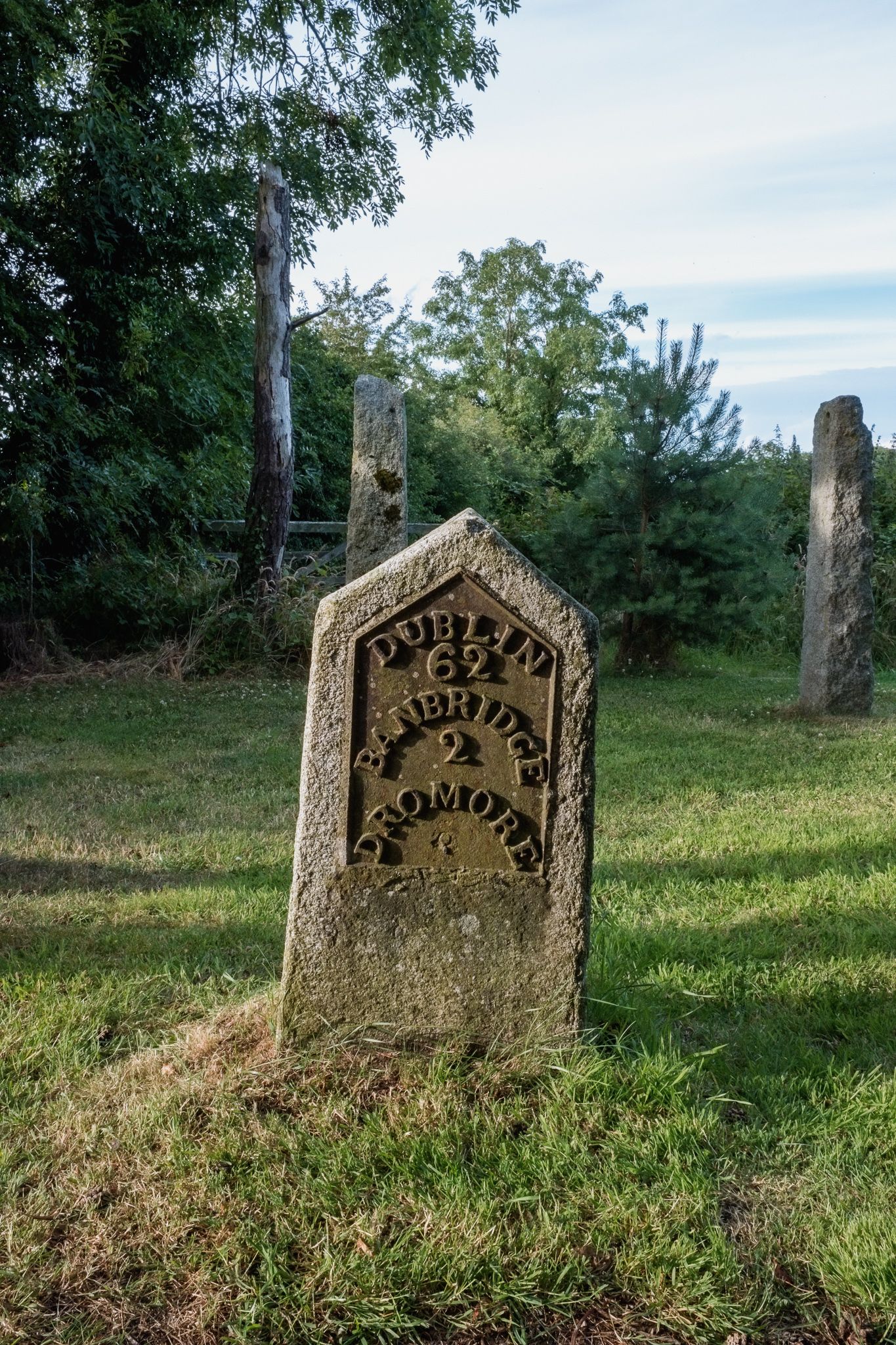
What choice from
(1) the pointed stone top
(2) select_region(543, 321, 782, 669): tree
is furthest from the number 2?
(2) select_region(543, 321, 782, 669): tree

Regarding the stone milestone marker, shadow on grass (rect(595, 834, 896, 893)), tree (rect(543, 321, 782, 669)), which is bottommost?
shadow on grass (rect(595, 834, 896, 893))

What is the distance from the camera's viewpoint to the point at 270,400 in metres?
13.7

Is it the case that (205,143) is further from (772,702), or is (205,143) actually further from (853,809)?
(853,809)

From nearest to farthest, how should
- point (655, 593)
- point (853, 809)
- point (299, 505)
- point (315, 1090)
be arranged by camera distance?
point (315, 1090)
point (853, 809)
point (655, 593)
point (299, 505)

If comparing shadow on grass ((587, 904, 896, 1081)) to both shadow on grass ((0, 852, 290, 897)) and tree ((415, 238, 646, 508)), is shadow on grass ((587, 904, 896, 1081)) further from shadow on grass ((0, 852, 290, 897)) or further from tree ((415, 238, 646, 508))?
tree ((415, 238, 646, 508))

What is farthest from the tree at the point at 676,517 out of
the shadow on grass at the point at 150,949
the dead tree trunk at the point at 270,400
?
the shadow on grass at the point at 150,949

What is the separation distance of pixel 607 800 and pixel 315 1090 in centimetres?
405

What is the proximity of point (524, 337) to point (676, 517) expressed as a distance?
29.3 metres

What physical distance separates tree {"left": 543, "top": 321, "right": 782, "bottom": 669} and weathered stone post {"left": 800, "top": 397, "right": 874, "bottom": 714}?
193cm

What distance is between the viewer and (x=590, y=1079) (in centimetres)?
327

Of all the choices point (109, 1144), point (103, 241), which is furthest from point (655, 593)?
point (109, 1144)

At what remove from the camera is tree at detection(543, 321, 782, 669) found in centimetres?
1212

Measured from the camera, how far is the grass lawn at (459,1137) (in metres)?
2.55

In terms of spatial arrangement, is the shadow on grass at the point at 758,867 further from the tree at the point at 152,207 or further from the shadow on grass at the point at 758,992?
the tree at the point at 152,207
